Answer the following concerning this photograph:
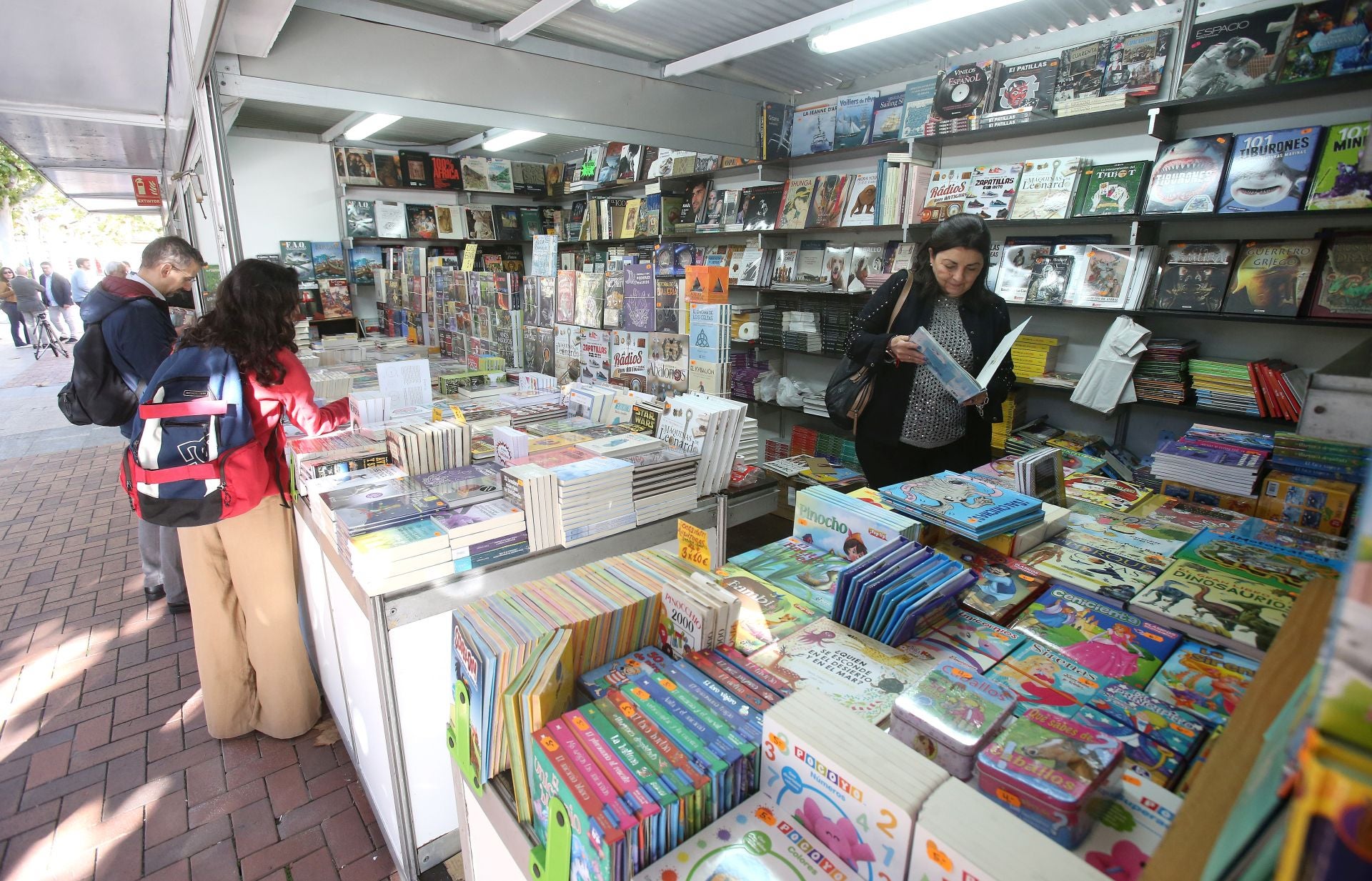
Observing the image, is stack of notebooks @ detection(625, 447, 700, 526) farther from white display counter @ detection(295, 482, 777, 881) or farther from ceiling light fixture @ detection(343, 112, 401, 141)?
ceiling light fixture @ detection(343, 112, 401, 141)

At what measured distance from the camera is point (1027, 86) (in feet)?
11.9

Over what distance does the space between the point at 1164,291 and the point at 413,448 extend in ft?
11.4

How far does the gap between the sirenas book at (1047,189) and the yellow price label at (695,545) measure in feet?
9.88

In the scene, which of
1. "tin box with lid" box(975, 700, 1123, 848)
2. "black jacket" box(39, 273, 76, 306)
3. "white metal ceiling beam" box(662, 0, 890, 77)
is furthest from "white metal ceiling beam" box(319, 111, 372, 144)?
"black jacket" box(39, 273, 76, 306)

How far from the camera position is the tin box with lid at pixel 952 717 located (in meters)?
0.92

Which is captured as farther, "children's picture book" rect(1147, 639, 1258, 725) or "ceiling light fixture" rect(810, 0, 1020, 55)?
"ceiling light fixture" rect(810, 0, 1020, 55)

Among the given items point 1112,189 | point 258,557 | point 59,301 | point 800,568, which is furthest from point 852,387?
point 59,301

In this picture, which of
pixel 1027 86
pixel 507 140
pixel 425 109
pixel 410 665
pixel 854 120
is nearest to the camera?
pixel 410 665

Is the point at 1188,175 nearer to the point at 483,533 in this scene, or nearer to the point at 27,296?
the point at 483,533

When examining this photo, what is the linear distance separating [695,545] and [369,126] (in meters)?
6.25

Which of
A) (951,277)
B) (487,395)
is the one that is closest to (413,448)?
(487,395)

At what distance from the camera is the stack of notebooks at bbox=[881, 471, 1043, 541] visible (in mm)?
1716

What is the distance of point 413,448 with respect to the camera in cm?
223

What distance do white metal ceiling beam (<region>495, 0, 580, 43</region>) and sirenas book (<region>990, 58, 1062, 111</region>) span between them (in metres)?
2.42
